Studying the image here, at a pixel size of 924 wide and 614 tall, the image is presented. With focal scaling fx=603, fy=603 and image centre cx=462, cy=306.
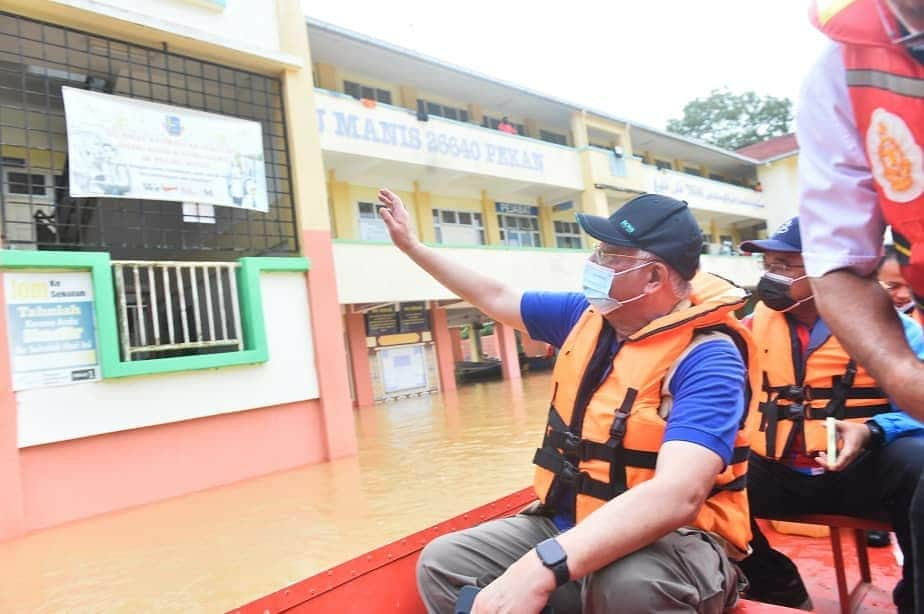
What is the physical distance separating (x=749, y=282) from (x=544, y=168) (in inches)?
411

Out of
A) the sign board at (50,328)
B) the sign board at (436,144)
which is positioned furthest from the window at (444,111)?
the sign board at (50,328)

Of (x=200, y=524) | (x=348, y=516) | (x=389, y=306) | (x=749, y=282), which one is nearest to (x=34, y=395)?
(x=200, y=524)

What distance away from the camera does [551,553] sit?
120 centimetres

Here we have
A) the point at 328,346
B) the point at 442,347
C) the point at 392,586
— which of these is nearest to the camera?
the point at 392,586

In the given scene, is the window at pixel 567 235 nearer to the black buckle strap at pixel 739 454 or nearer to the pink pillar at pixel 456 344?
the pink pillar at pixel 456 344

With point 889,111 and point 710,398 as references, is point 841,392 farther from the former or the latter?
point 889,111

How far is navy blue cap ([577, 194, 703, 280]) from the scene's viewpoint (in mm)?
1647

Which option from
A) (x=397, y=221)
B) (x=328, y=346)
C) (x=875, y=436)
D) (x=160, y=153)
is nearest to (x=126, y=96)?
(x=160, y=153)

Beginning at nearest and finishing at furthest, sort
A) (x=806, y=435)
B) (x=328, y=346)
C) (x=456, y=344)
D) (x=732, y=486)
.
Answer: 1. (x=732, y=486)
2. (x=806, y=435)
3. (x=328, y=346)
4. (x=456, y=344)

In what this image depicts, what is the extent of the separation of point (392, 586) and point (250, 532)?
261cm

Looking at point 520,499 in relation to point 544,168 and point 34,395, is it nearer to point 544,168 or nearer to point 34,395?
point 34,395

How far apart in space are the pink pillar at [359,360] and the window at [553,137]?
8140 millimetres

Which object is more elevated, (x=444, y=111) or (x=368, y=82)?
(x=368, y=82)

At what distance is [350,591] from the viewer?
1.70 metres
